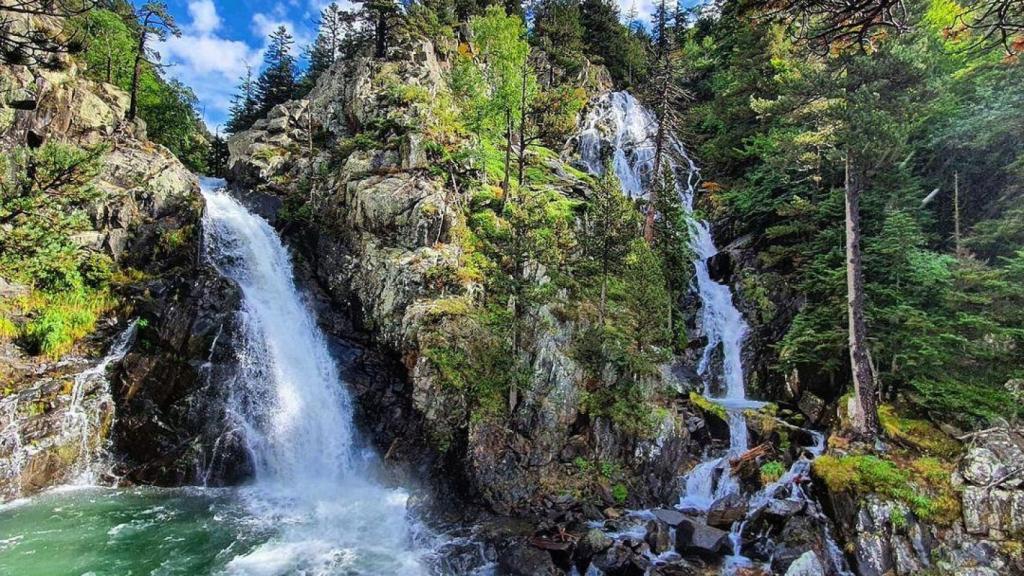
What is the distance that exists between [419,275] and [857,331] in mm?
15080

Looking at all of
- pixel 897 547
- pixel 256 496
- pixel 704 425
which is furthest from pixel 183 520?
pixel 897 547

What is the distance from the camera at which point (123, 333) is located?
1777 centimetres

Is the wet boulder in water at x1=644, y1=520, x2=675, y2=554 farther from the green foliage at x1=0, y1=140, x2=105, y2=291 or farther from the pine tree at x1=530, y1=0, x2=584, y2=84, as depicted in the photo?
the pine tree at x1=530, y1=0, x2=584, y2=84

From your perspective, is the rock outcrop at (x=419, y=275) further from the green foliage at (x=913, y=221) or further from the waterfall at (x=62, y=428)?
the waterfall at (x=62, y=428)

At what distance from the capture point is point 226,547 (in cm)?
1275

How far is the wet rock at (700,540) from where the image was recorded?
493 inches

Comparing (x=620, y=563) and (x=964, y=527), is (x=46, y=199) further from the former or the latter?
(x=964, y=527)

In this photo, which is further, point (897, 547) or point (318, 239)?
point (318, 239)

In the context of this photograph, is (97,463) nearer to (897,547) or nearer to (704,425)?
(704,425)

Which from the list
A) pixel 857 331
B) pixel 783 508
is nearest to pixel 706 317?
pixel 857 331

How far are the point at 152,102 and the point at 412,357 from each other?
31.3 meters

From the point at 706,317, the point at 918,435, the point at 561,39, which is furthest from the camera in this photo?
the point at 561,39

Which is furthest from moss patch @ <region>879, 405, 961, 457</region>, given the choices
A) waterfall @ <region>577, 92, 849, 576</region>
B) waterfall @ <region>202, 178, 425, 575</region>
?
waterfall @ <region>202, 178, 425, 575</region>

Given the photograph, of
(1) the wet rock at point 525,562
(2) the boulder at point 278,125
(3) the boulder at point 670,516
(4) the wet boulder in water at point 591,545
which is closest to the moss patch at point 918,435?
(3) the boulder at point 670,516
